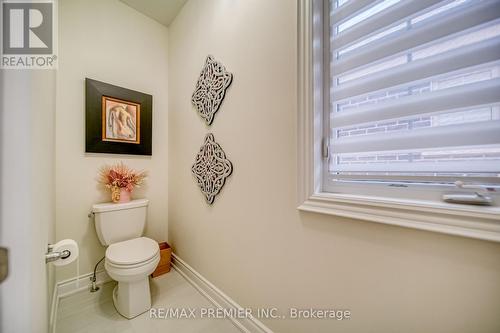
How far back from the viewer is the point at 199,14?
154cm

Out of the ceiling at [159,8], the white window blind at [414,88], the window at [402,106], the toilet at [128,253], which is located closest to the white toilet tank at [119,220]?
the toilet at [128,253]

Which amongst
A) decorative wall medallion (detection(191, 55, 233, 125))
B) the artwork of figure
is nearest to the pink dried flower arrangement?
the artwork of figure

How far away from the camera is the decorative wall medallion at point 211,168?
128 cm

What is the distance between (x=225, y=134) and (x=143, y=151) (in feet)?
3.29

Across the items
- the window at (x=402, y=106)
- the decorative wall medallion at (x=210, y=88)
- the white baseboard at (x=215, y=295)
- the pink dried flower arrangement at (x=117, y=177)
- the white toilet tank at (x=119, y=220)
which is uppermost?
the decorative wall medallion at (x=210, y=88)

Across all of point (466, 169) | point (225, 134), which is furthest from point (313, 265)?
point (225, 134)

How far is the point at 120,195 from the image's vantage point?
1.55 meters

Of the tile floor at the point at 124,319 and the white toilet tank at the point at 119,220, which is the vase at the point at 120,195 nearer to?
the white toilet tank at the point at 119,220

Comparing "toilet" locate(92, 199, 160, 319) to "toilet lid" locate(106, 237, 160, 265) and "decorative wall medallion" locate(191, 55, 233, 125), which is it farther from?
"decorative wall medallion" locate(191, 55, 233, 125)

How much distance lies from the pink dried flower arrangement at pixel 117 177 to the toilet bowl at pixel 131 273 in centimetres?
48

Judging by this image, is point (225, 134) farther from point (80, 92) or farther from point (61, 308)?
point (61, 308)

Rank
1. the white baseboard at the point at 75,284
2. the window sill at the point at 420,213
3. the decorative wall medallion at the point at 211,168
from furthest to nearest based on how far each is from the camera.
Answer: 1. the white baseboard at the point at 75,284
2. the decorative wall medallion at the point at 211,168
3. the window sill at the point at 420,213

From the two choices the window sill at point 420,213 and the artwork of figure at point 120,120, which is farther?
the artwork of figure at point 120,120

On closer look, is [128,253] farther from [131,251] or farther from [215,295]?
[215,295]
